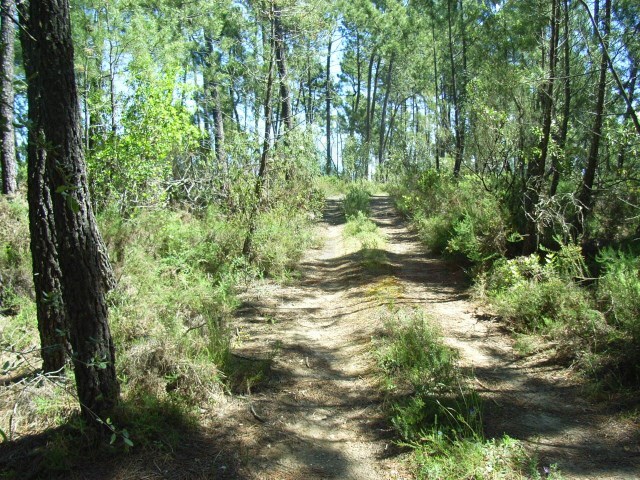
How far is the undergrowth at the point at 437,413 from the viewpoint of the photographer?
3211mm

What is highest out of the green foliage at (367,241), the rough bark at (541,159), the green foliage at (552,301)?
the rough bark at (541,159)

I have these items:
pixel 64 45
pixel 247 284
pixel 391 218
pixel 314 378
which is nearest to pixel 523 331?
pixel 314 378

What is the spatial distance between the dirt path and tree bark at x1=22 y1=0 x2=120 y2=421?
119 centimetres

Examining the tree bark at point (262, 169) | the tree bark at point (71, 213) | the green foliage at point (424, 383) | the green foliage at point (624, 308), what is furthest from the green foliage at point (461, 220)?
the tree bark at point (71, 213)

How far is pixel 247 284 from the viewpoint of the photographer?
7.98 metres

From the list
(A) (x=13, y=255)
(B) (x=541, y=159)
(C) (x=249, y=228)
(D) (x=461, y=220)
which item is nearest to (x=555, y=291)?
(B) (x=541, y=159)

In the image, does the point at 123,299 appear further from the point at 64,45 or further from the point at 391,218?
the point at 391,218

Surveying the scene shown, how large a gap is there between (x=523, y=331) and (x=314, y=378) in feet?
9.36

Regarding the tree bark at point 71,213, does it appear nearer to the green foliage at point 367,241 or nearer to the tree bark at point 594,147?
the green foliage at point 367,241

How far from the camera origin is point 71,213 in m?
3.27

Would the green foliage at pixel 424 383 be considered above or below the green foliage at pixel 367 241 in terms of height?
below

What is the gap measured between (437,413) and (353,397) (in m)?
0.98

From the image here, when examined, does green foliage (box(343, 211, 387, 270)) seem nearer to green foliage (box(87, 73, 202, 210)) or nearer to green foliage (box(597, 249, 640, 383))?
green foliage (box(597, 249, 640, 383))

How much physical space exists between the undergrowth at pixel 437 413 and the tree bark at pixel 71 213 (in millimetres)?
2383
